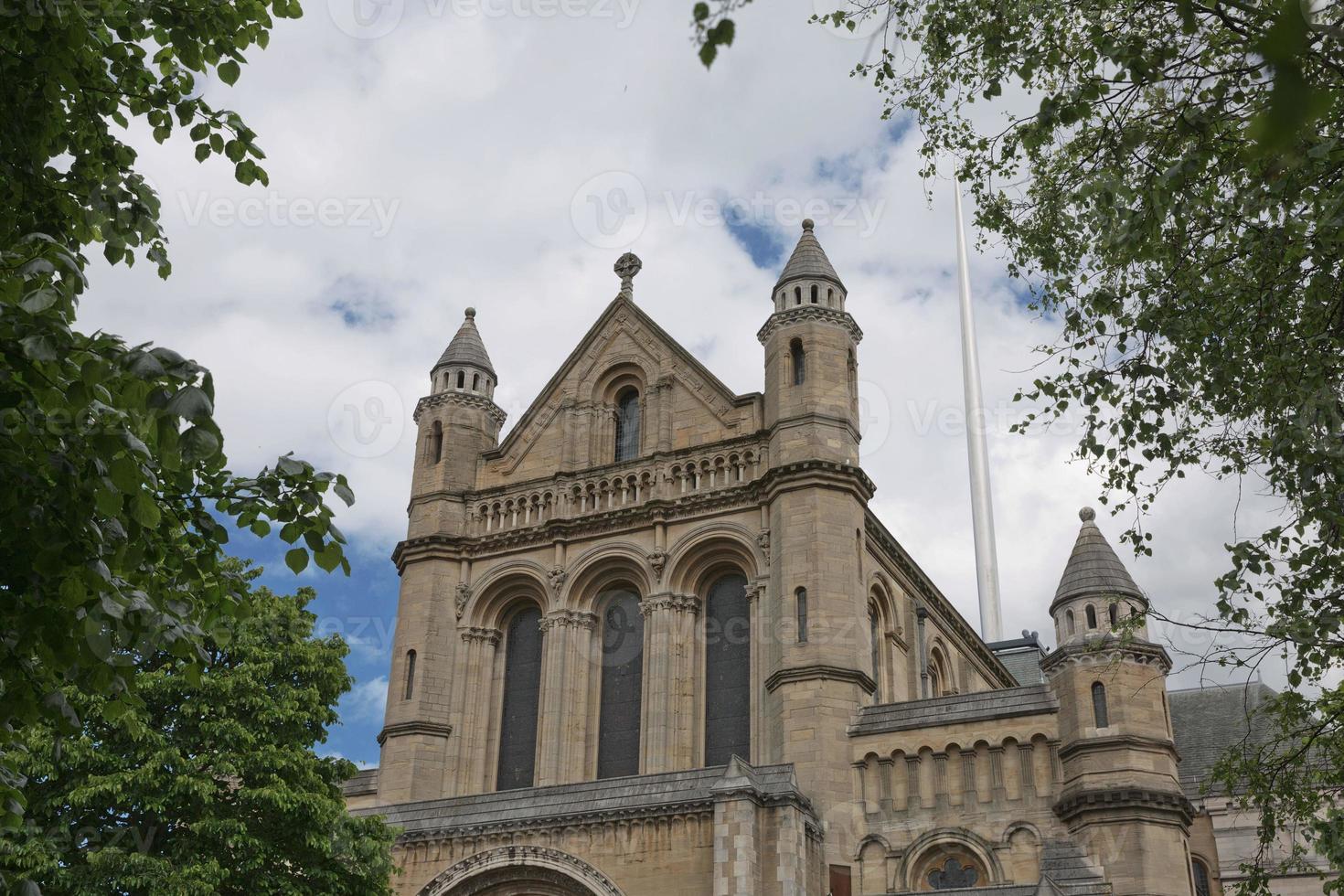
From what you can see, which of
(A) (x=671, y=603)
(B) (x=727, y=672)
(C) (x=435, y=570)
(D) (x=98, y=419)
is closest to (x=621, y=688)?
(A) (x=671, y=603)

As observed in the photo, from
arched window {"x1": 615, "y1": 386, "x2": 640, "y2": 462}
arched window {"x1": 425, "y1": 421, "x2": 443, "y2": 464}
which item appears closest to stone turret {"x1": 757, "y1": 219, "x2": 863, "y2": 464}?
arched window {"x1": 615, "y1": 386, "x2": 640, "y2": 462}

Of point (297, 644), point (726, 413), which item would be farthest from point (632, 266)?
point (297, 644)

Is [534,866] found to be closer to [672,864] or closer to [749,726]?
[672,864]

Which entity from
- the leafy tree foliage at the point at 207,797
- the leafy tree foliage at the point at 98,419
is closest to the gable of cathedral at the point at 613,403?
the leafy tree foliage at the point at 207,797

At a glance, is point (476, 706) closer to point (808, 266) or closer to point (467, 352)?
point (467, 352)

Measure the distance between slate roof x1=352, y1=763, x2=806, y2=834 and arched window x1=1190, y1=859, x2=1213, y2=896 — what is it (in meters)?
20.5

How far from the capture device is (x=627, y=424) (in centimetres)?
3331

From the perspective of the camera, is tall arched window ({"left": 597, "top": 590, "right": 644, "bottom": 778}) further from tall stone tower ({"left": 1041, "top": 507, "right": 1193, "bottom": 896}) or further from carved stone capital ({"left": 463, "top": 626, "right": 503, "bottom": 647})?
tall stone tower ({"left": 1041, "top": 507, "right": 1193, "bottom": 896})

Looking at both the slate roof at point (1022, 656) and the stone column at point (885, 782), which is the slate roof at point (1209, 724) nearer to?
the slate roof at point (1022, 656)

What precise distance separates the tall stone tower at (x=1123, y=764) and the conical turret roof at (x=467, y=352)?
17.0 metres

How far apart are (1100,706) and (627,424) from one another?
46.6ft

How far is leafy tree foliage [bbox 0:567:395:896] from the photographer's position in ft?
61.2

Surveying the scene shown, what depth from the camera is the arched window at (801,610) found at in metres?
26.8

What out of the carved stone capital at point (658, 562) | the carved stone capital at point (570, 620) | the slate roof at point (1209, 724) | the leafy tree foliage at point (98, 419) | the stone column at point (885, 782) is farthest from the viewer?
the slate roof at point (1209, 724)
